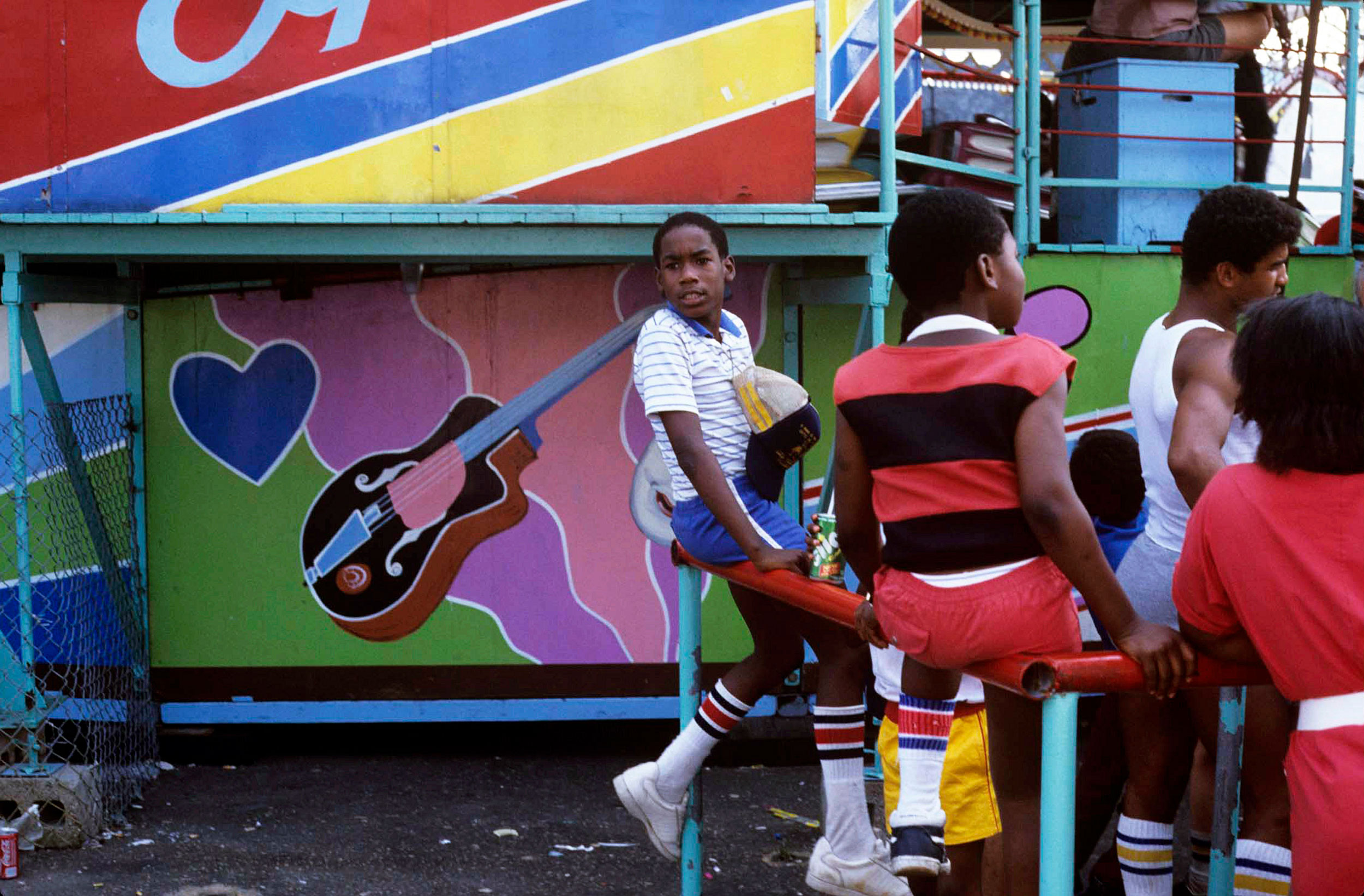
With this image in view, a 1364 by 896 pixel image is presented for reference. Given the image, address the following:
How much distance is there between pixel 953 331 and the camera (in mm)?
3002

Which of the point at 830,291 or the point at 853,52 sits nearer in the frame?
the point at 853,52

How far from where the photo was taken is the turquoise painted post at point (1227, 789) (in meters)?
3.26

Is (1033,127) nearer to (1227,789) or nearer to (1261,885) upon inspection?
(1227,789)

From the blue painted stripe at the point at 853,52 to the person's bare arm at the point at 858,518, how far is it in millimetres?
3017

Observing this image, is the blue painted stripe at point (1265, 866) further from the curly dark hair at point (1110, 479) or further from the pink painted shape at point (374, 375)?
the pink painted shape at point (374, 375)

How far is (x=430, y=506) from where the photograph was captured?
667 centimetres

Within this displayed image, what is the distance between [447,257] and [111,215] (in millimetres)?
1272

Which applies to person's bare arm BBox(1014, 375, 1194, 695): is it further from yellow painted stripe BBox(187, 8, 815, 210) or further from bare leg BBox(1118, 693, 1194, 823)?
yellow painted stripe BBox(187, 8, 815, 210)

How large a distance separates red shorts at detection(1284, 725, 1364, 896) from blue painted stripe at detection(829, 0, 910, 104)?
399 cm

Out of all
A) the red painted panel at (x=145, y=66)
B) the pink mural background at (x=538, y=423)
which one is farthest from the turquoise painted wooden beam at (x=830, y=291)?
the red painted panel at (x=145, y=66)

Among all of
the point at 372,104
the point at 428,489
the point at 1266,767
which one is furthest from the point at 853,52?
the point at 1266,767

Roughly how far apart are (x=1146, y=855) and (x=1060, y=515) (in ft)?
4.92

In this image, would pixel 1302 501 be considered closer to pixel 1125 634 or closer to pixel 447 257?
pixel 1125 634

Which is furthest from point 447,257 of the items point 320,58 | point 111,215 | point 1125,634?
point 1125,634
